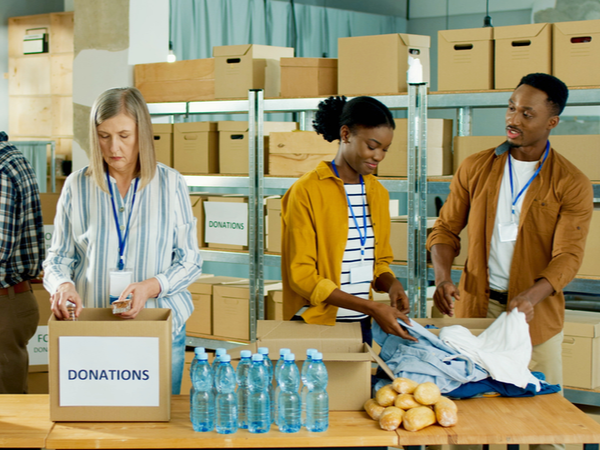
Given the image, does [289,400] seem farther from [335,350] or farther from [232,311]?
[232,311]

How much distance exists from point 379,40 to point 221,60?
3.37 ft

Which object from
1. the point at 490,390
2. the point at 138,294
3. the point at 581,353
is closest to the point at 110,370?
the point at 138,294

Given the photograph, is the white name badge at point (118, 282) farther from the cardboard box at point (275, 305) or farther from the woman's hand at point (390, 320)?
the cardboard box at point (275, 305)

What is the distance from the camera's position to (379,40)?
331cm

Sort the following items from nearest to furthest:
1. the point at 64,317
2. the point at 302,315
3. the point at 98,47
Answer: the point at 64,317 < the point at 302,315 < the point at 98,47

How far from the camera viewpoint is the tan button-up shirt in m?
2.03

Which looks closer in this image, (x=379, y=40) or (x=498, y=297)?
(x=498, y=297)

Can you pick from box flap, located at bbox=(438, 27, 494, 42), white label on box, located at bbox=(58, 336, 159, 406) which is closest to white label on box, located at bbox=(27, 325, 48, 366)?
white label on box, located at bbox=(58, 336, 159, 406)

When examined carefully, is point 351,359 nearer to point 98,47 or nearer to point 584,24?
point 584,24

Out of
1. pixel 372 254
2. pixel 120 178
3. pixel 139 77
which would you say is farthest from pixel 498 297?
pixel 139 77

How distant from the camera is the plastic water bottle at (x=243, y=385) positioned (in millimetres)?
1528

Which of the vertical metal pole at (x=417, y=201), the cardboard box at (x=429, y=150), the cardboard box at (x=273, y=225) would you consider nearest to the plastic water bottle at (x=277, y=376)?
the vertical metal pole at (x=417, y=201)

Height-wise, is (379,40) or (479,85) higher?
(379,40)

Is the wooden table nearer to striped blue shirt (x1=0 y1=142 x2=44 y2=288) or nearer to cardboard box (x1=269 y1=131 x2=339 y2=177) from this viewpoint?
striped blue shirt (x1=0 y1=142 x2=44 y2=288)
